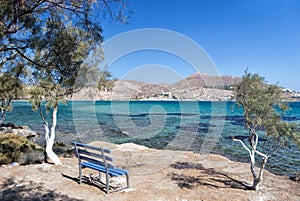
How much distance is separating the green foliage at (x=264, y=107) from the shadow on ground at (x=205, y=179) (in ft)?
5.30

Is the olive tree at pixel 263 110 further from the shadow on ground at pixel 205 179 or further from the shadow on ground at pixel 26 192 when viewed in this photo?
the shadow on ground at pixel 26 192

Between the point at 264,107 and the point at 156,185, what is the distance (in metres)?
3.65

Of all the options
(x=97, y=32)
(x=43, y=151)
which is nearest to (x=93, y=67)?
(x=43, y=151)

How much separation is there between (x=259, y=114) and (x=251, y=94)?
0.62 metres

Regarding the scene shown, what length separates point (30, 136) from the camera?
65.4 ft

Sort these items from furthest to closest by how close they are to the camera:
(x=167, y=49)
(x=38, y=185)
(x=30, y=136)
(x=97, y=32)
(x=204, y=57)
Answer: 1. (x=30, y=136)
2. (x=167, y=49)
3. (x=204, y=57)
4. (x=38, y=185)
5. (x=97, y=32)

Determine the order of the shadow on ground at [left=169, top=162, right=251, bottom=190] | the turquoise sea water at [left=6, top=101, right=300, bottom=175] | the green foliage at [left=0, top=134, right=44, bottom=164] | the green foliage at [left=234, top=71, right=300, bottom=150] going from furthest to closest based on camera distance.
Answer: the turquoise sea water at [left=6, top=101, right=300, bottom=175] → the green foliage at [left=0, top=134, right=44, bottom=164] → the shadow on ground at [left=169, top=162, right=251, bottom=190] → the green foliage at [left=234, top=71, right=300, bottom=150]

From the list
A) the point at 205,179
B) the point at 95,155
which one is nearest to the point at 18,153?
the point at 95,155

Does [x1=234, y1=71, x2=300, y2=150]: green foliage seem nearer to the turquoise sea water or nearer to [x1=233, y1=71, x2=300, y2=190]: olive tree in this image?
[x1=233, y1=71, x2=300, y2=190]: olive tree

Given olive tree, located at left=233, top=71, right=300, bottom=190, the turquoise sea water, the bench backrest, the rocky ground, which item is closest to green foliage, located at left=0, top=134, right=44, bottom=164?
the rocky ground

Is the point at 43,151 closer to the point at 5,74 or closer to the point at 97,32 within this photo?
the point at 5,74

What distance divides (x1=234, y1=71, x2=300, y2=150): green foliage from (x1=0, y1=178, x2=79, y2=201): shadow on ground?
515cm

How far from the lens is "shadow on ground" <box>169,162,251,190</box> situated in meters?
6.58

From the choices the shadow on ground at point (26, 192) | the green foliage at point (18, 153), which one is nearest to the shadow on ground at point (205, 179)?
the shadow on ground at point (26, 192)
